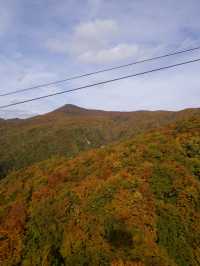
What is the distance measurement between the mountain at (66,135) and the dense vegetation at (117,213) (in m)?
75.4

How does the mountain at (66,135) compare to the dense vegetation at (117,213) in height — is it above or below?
below

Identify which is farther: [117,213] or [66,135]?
[66,135]

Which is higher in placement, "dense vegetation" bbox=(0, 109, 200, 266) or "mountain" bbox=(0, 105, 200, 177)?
"dense vegetation" bbox=(0, 109, 200, 266)

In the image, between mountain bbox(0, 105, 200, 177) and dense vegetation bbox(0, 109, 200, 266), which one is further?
mountain bbox(0, 105, 200, 177)

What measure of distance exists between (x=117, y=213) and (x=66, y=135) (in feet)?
395

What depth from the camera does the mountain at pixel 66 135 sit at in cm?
12494

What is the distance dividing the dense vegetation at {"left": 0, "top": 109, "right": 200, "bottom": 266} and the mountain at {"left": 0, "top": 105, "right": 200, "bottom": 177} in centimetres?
7539

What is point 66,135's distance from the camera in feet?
477

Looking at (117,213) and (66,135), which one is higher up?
(117,213)

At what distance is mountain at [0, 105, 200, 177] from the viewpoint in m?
125

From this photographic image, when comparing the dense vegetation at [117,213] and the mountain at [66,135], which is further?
the mountain at [66,135]

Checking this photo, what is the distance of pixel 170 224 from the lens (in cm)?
2622

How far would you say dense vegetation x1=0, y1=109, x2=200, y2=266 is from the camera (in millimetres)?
23797

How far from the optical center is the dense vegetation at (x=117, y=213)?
23.8 m
